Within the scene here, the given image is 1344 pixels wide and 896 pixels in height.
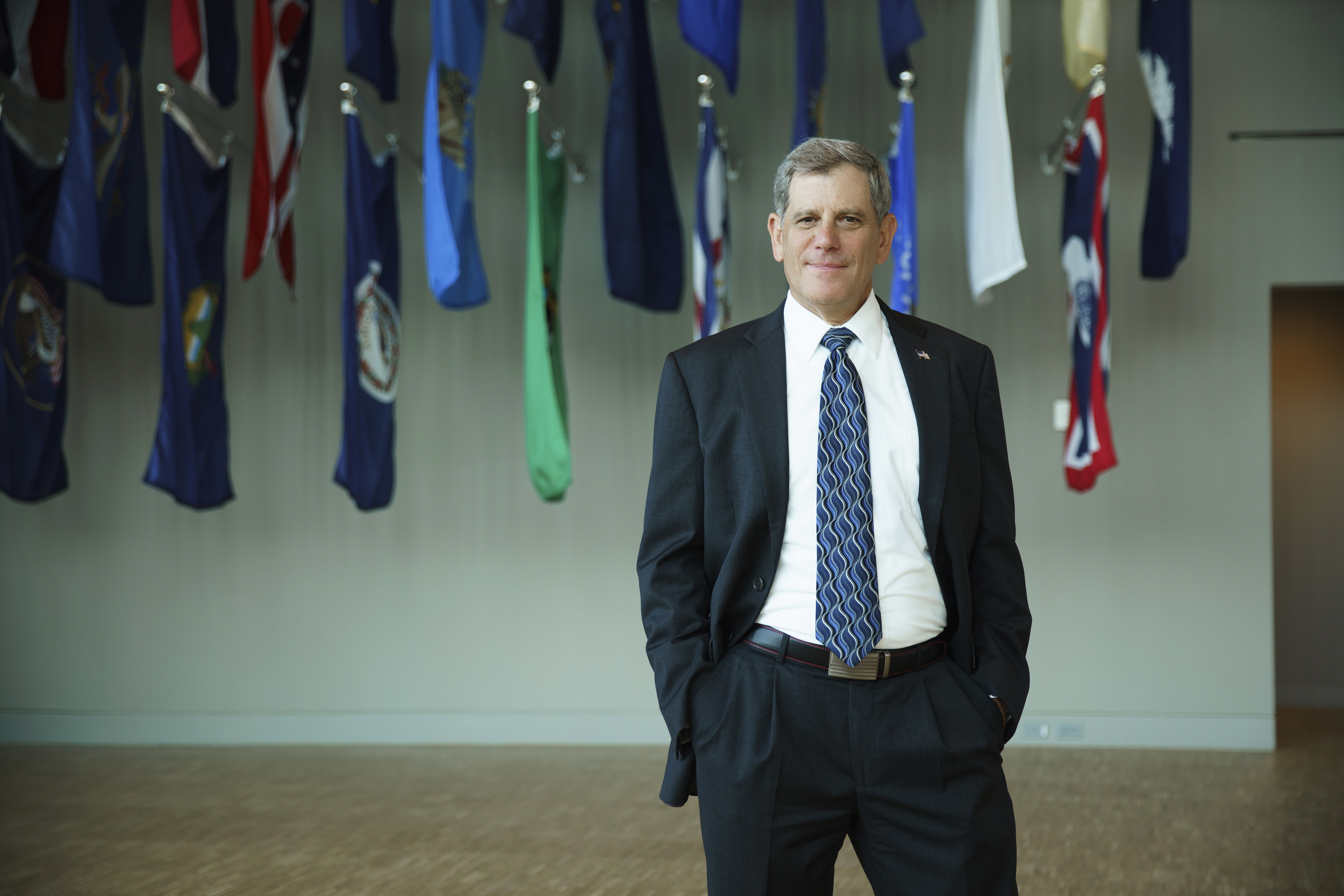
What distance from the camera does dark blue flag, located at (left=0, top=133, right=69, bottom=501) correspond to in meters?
4.59

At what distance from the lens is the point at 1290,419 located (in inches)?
256

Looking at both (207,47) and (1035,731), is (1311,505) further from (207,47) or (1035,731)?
(207,47)

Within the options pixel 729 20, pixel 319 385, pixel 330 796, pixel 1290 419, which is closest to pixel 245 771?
pixel 330 796

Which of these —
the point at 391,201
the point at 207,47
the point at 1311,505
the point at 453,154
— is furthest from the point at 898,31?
the point at 1311,505

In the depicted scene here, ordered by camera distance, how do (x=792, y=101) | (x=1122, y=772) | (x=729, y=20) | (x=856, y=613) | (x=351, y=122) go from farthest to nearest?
(x=792, y=101) → (x=1122, y=772) → (x=351, y=122) → (x=729, y=20) → (x=856, y=613)

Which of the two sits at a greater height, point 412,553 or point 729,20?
point 729,20

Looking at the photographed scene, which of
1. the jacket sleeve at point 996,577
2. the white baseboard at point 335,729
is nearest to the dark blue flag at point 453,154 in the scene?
the white baseboard at point 335,729

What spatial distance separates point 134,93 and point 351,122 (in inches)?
34.8

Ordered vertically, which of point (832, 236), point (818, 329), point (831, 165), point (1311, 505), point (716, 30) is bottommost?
point (1311, 505)

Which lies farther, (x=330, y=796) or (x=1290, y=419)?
(x=1290, y=419)

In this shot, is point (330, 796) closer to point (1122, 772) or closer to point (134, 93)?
point (134, 93)

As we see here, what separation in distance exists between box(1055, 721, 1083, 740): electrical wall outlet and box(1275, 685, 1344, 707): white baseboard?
1880mm

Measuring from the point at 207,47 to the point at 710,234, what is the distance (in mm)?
2280

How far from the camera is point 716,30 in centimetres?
429
